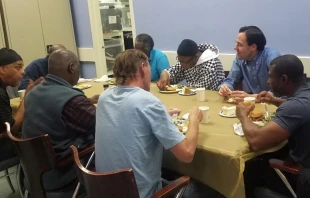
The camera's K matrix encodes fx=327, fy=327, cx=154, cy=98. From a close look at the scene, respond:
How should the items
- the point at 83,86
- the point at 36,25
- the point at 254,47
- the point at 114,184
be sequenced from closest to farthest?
the point at 114,184
the point at 254,47
the point at 83,86
the point at 36,25

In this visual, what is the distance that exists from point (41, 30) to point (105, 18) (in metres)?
1.19

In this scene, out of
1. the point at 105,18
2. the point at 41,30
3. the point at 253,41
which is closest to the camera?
the point at 253,41

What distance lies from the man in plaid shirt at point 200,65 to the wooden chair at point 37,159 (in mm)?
1350

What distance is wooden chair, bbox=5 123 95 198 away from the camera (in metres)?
1.73

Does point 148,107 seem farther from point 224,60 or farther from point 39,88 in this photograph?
point 224,60

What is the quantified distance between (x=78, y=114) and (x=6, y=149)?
3.09 ft

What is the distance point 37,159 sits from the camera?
1.77 m

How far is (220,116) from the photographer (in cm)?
205

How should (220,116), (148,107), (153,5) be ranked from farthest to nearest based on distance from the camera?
(153,5) → (220,116) → (148,107)

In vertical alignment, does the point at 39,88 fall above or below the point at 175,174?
above

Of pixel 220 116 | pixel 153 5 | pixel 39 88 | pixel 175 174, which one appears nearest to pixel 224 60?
pixel 153 5

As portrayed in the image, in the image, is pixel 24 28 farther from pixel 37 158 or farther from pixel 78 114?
pixel 37 158

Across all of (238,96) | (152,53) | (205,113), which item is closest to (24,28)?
(152,53)

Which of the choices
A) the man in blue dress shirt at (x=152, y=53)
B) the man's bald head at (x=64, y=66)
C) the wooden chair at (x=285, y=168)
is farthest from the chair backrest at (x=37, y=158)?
the man in blue dress shirt at (x=152, y=53)
